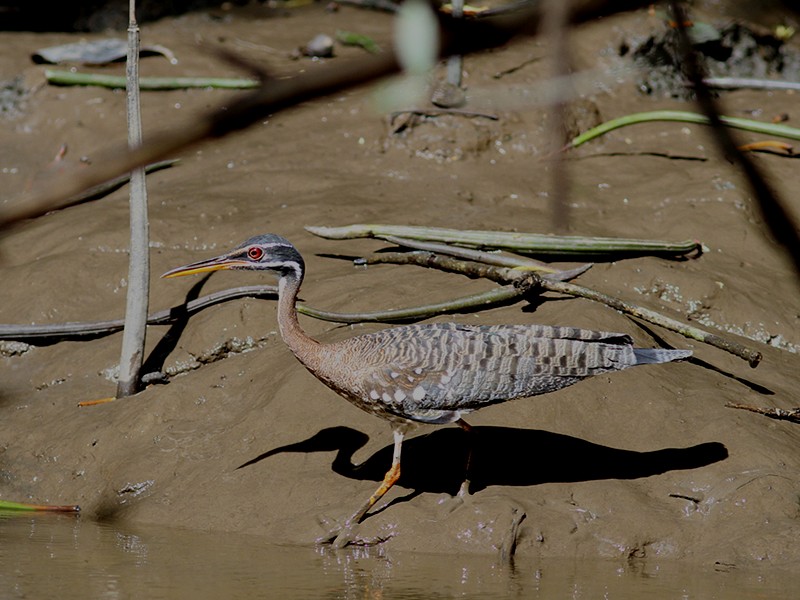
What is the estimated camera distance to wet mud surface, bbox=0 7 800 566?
6.02 m

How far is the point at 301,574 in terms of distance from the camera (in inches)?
211

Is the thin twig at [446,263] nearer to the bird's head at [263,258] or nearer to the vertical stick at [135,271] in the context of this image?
the bird's head at [263,258]

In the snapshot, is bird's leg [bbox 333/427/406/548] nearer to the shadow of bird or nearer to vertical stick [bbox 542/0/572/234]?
the shadow of bird

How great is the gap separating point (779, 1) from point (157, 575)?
4.84 meters

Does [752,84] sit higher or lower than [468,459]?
higher

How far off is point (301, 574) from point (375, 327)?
2421 mm

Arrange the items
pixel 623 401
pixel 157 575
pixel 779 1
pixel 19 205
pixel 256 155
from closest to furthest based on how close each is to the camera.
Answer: pixel 19 205 → pixel 779 1 → pixel 157 575 → pixel 623 401 → pixel 256 155

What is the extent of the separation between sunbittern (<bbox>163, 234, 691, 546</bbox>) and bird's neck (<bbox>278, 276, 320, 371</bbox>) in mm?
77

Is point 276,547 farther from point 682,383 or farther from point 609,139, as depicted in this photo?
point 609,139

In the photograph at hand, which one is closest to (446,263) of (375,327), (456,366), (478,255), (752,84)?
(478,255)

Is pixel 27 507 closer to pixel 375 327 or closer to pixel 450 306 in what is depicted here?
pixel 375 327

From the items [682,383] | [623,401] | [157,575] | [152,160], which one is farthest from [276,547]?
[152,160]

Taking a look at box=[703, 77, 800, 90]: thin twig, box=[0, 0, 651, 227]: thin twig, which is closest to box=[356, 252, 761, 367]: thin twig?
box=[703, 77, 800, 90]: thin twig

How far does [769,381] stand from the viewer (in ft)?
23.1
